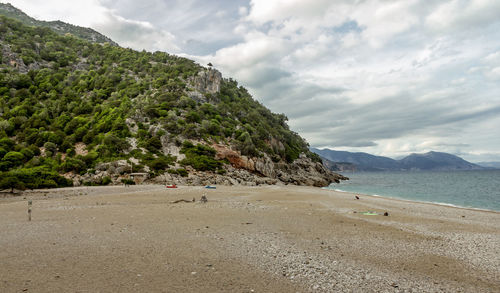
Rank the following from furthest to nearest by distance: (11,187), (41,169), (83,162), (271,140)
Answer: (271,140) → (83,162) → (41,169) → (11,187)

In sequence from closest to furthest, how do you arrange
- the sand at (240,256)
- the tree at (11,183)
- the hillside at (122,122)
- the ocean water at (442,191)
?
the sand at (240,256)
the tree at (11,183)
the ocean water at (442,191)
the hillside at (122,122)

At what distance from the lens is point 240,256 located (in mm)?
7445

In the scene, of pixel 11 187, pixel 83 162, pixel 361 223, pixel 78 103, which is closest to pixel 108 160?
pixel 83 162

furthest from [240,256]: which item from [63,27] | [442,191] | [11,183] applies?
[63,27]

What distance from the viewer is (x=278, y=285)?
559 cm

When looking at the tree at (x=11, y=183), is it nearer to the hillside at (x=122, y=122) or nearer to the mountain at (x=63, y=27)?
the hillside at (x=122, y=122)

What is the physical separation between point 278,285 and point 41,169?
39700 millimetres

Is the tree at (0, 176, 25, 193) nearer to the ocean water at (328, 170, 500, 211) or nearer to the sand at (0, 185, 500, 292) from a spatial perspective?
the sand at (0, 185, 500, 292)

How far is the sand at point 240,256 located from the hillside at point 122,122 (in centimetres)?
2757

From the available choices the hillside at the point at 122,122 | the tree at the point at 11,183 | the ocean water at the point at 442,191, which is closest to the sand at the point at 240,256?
the tree at the point at 11,183

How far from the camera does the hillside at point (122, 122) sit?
129ft

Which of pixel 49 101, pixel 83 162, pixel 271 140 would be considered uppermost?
pixel 49 101

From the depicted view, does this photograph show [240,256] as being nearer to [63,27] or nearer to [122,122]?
[122,122]

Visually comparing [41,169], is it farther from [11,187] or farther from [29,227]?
[29,227]
